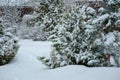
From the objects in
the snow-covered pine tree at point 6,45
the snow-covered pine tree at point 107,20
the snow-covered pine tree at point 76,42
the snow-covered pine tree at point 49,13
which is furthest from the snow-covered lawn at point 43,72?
the snow-covered pine tree at point 49,13

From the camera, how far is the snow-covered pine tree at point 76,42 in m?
9.60

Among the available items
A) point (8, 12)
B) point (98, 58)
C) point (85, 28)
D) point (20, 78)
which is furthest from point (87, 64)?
point (8, 12)

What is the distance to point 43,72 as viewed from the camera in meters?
9.37

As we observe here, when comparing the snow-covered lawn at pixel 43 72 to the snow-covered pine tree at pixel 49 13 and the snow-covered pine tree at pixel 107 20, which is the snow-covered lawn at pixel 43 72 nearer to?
the snow-covered pine tree at pixel 107 20

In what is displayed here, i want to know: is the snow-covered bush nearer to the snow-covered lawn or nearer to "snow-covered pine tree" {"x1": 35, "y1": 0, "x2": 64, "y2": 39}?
the snow-covered lawn

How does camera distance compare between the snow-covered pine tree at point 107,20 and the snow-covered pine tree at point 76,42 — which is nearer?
the snow-covered pine tree at point 107,20

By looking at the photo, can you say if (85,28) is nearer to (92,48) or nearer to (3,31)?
(92,48)

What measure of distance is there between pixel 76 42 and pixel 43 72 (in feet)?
4.85

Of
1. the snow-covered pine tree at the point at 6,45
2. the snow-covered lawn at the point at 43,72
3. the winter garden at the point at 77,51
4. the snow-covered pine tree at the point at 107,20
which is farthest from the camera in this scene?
the snow-covered pine tree at the point at 6,45

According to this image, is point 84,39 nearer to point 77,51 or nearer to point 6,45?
point 77,51

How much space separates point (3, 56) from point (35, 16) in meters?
7.61

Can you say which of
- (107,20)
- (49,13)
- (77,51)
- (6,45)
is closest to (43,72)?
(77,51)

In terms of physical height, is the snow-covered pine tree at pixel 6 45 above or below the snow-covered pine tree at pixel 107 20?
below

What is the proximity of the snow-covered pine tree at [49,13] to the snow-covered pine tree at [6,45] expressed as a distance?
589cm
